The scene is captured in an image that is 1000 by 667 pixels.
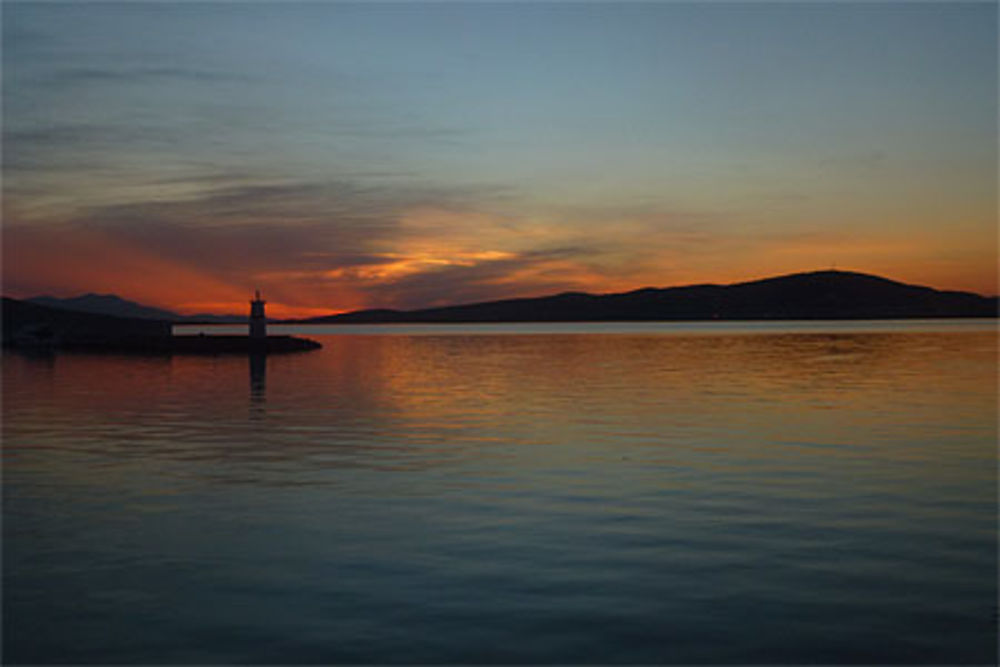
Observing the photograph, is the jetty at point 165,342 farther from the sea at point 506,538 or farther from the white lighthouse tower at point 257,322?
the sea at point 506,538

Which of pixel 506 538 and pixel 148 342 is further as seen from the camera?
pixel 148 342

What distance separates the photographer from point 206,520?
52.6ft

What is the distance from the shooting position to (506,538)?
14562mm

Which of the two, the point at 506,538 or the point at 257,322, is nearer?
the point at 506,538

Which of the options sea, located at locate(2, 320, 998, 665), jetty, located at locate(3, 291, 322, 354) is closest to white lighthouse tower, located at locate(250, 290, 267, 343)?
jetty, located at locate(3, 291, 322, 354)

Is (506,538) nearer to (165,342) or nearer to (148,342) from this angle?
(165,342)

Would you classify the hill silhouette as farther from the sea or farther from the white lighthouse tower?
the sea

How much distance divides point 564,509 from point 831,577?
5653 mm

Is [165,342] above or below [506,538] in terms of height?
above

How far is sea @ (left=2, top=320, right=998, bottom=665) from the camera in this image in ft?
33.1

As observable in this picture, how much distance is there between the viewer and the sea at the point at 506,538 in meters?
10.1

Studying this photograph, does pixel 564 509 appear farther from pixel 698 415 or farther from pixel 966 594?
pixel 698 415

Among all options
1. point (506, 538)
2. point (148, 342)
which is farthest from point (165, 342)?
point (506, 538)

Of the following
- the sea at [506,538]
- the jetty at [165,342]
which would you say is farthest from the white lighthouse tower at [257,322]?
the sea at [506,538]
